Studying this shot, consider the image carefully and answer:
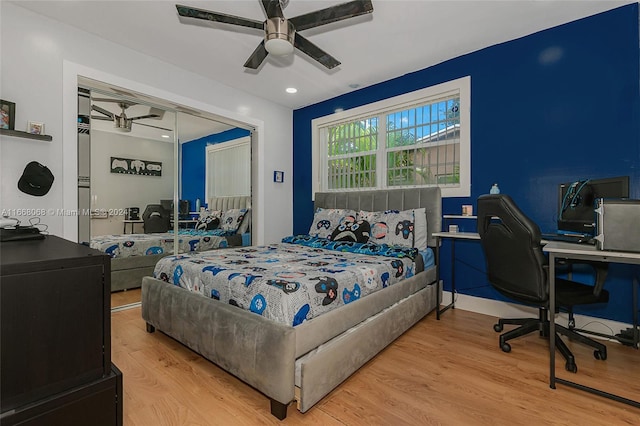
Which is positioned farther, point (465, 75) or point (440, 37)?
point (465, 75)

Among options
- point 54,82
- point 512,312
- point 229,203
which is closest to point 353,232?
point 512,312

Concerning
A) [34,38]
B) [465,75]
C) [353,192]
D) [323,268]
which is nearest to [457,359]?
[323,268]

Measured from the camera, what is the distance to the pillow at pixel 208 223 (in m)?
4.31

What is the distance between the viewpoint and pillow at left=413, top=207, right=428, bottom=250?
10.6 ft

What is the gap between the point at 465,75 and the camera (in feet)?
10.6

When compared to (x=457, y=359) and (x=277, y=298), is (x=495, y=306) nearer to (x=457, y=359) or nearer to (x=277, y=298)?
(x=457, y=359)

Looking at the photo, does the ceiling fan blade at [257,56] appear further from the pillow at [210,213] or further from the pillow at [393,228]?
the pillow at [210,213]

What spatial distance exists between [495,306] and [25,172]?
446 cm

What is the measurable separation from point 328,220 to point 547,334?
7.93 ft

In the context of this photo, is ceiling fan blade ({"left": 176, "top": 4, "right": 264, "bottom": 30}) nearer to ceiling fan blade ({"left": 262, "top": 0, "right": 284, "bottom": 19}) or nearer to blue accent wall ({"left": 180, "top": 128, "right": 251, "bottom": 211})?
ceiling fan blade ({"left": 262, "top": 0, "right": 284, "bottom": 19})

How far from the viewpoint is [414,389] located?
180cm

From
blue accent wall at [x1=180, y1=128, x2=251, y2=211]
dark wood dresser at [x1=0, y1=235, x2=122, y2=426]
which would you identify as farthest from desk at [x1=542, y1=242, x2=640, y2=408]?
blue accent wall at [x1=180, y1=128, x2=251, y2=211]

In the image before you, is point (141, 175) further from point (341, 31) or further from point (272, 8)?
point (341, 31)

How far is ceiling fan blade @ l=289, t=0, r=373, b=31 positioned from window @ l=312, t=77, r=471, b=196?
1.85m
